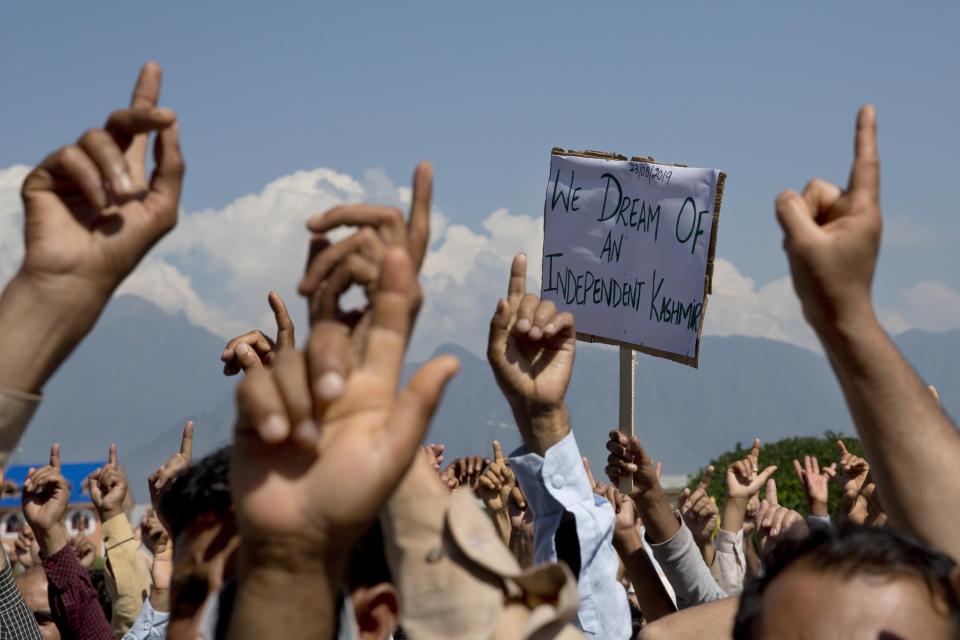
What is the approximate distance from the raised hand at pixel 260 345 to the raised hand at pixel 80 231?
6.23 ft

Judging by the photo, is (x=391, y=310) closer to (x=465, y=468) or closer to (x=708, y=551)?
(x=708, y=551)

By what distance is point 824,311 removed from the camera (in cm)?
218

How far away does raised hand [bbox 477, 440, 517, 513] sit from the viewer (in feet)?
23.8

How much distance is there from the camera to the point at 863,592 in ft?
6.68

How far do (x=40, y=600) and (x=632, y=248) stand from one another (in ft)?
11.2

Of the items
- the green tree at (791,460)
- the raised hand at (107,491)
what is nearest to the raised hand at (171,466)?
the raised hand at (107,491)

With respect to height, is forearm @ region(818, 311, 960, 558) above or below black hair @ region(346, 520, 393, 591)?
above

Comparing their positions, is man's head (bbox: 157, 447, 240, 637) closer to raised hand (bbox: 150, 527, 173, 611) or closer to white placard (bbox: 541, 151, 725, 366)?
raised hand (bbox: 150, 527, 173, 611)

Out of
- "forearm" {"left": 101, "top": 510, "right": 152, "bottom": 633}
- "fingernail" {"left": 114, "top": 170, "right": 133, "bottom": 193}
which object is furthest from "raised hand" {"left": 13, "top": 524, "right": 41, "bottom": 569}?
"fingernail" {"left": 114, "top": 170, "right": 133, "bottom": 193}

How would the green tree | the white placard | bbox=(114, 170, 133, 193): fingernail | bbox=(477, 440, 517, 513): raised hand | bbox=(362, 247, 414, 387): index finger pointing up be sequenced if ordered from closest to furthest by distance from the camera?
bbox=(362, 247, 414, 387): index finger pointing up → bbox=(114, 170, 133, 193): fingernail → the white placard → bbox=(477, 440, 517, 513): raised hand → the green tree

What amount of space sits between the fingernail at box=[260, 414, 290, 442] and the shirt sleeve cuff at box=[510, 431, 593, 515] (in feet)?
4.51

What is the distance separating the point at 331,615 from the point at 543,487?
1.20 m

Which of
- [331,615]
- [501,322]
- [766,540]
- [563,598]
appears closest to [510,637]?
[563,598]

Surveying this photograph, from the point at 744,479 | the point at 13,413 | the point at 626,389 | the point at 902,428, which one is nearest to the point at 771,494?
the point at 744,479
